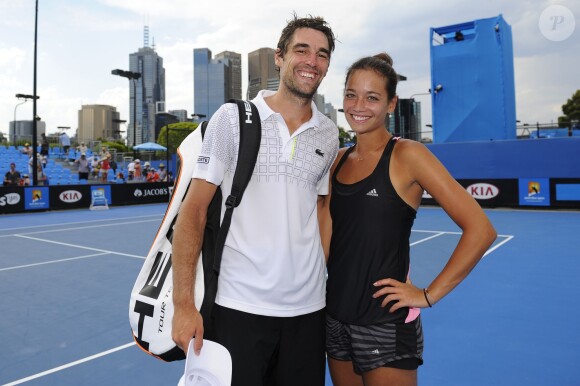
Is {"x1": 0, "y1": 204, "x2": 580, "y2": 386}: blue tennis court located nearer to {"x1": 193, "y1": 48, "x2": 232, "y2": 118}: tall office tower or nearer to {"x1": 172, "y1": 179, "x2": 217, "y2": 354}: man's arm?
{"x1": 172, "y1": 179, "x2": 217, "y2": 354}: man's arm

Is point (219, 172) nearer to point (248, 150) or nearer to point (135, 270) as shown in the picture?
point (248, 150)

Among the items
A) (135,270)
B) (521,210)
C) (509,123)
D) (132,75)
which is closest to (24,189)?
(135,270)

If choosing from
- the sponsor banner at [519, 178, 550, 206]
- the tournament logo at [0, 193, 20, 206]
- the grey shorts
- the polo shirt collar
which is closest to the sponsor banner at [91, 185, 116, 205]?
the tournament logo at [0, 193, 20, 206]

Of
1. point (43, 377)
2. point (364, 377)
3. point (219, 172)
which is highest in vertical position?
point (219, 172)

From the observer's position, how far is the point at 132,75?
105 feet

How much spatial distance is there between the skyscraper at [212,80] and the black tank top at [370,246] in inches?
3984

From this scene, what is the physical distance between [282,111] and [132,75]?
107 feet

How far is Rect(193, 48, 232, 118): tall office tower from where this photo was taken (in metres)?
107

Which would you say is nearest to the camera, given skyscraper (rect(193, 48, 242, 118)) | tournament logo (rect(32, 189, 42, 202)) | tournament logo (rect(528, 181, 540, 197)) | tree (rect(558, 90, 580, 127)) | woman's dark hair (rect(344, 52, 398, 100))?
woman's dark hair (rect(344, 52, 398, 100))

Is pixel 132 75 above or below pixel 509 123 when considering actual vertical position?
above

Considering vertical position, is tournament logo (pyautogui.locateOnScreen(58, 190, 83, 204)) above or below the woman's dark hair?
below

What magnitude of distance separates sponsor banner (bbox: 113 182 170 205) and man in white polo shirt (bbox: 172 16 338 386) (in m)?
20.6

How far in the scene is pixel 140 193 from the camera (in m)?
22.4

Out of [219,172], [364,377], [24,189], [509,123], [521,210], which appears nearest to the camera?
[219,172]
